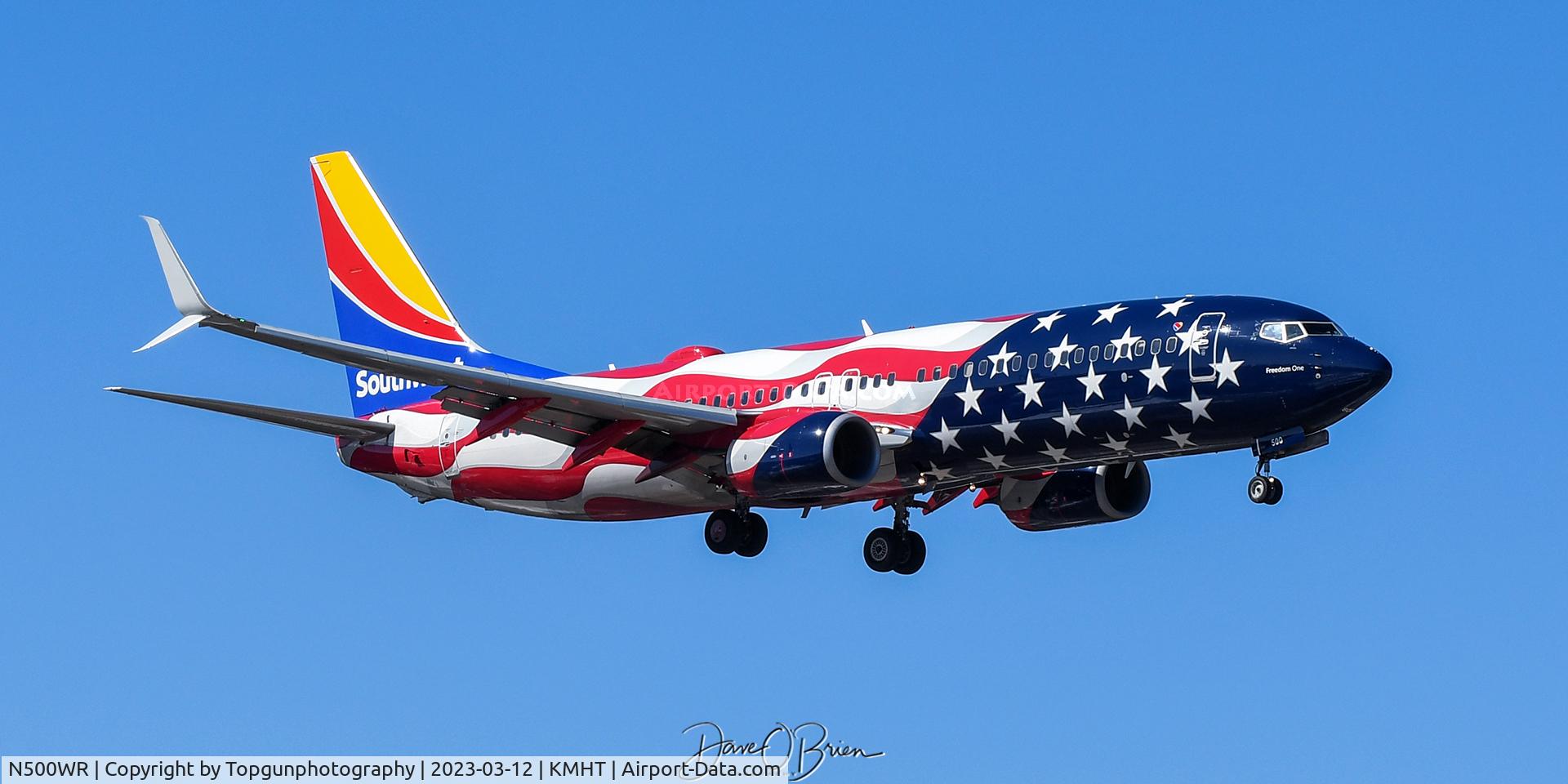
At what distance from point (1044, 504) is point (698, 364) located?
30.0ft

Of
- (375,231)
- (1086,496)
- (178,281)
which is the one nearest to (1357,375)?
(1086,496)

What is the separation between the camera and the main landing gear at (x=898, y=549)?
54.6m

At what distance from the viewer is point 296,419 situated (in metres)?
55.1

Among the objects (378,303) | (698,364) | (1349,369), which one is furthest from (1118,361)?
(378,303)

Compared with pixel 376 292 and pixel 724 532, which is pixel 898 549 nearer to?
pixel 724 532

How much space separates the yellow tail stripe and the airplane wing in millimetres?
11028

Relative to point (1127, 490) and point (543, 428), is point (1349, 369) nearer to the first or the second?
point (1127, 490)

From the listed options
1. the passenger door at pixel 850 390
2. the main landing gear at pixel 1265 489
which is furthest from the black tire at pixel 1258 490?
the passenger door at pixel 850 390

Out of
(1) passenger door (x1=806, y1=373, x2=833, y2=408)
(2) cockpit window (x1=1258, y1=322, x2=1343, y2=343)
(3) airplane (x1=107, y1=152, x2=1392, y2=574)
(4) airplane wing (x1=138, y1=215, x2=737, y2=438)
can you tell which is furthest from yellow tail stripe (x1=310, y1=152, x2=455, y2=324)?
(2) cockpit window (x1=1258, y1=322, x2=1343, y2=343)

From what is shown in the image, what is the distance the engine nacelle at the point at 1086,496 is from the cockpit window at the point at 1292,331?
829 cm

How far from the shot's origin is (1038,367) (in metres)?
48.1

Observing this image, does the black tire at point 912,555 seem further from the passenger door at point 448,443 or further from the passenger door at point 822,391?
the passenger door at point 448,443

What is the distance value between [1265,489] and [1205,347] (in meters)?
3.17

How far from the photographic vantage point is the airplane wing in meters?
42.2
